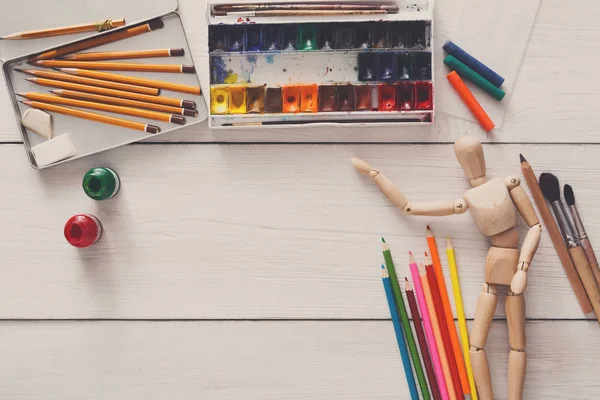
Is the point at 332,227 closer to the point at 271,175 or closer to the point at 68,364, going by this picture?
the point at 271,175

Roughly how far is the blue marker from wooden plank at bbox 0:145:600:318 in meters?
0.08

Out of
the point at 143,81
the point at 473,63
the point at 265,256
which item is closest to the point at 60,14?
the point at 143,81

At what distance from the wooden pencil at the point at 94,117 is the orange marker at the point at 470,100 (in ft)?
1.14

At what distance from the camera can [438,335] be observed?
692 mm

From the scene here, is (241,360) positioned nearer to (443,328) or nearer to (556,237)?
(443,328)

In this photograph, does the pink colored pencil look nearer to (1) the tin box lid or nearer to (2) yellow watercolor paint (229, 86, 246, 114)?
(2) yellow watercolor paint (229, 86, 246, 114)

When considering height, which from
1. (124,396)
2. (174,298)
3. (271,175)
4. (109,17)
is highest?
(109,17)

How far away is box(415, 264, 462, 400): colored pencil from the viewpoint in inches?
27.3

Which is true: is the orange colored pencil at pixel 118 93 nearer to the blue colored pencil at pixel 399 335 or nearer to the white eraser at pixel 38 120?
the white eraser at pixel 38 120

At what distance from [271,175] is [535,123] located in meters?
0.32

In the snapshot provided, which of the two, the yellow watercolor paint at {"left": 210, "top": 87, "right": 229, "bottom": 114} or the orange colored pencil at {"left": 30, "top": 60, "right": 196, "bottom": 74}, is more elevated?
the orange colored pencil at {"left": 30, "top": 60, "right": 196, "bottom": 74}

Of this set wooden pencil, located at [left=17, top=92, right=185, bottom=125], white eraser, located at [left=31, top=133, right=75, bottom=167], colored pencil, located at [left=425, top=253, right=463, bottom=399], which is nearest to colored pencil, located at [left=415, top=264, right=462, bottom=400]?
colored pencil, located at [left=425, top=253, right=463, bottom=399]

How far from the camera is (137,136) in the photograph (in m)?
0.71

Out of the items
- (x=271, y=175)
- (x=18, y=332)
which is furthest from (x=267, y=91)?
(x=18, y=332)
